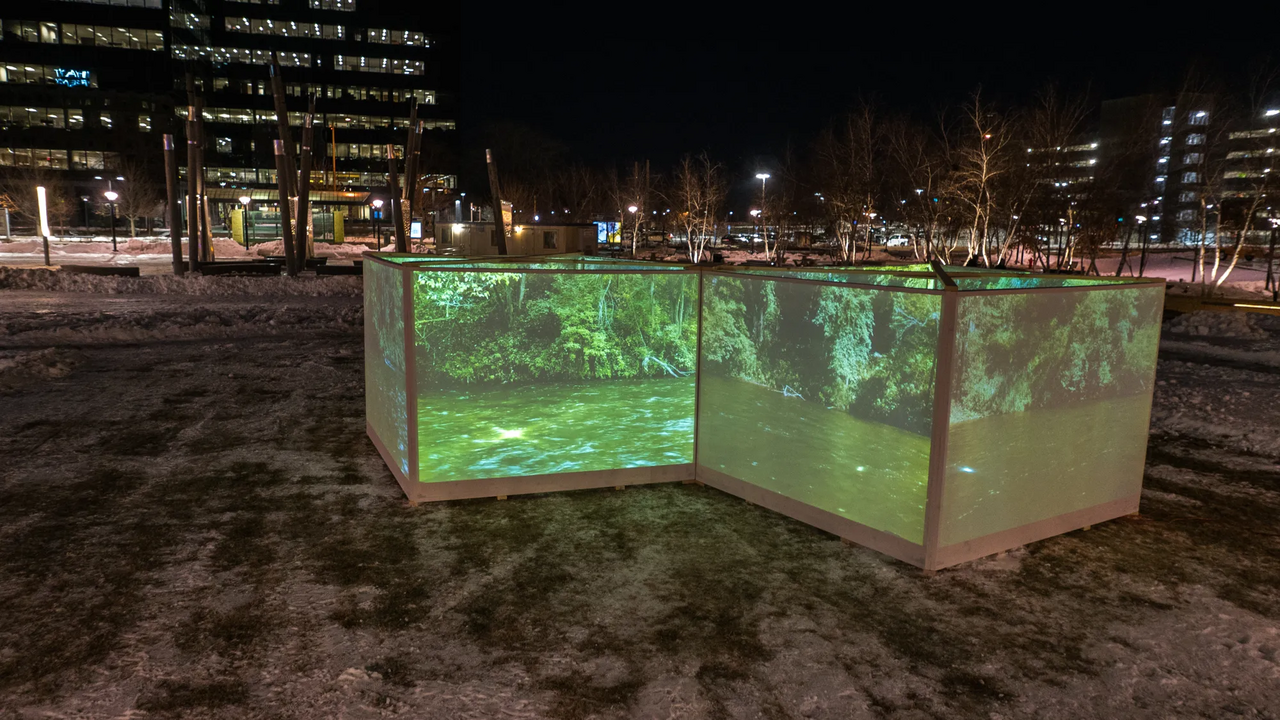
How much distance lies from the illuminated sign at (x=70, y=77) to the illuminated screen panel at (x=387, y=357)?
8578 cm

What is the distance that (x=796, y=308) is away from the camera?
5758mm

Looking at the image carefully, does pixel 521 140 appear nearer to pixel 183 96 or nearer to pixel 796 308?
pixel 183 96

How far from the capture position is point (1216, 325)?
16.4m

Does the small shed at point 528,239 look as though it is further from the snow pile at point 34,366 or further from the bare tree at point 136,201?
the bare tree at point 136,201

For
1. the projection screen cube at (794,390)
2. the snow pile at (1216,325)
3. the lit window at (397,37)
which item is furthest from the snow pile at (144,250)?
the lit window at (397,37)

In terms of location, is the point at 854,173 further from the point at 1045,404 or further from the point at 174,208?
the point at 1045,404

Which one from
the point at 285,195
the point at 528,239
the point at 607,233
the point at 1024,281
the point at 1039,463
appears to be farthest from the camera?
the point at 607,233

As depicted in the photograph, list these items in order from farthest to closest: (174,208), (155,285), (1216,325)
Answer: (174,208) → (155,285) → (1216,325)

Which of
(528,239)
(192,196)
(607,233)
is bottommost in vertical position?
(528,239)

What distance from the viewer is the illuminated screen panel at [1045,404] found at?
4973mm

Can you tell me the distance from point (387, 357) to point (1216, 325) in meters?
17.1

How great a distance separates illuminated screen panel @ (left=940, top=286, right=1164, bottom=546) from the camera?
497 cm

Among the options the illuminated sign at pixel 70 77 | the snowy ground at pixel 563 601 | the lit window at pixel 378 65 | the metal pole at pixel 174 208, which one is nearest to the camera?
the snowy ground at pixel 563 601

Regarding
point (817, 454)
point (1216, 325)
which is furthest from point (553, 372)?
point (1216, 325)
